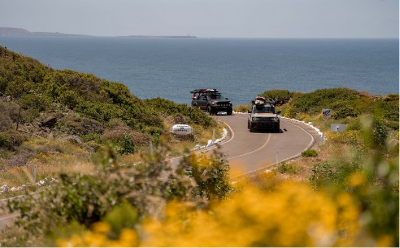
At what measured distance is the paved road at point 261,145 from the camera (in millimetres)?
20312

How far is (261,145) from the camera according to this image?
2533 centimetres

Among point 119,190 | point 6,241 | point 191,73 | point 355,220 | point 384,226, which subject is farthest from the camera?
point 191,73

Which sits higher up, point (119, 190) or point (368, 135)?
point (368, 135)

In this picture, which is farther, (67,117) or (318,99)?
(318,99)

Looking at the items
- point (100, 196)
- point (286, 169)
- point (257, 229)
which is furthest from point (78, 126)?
point (257, 229)

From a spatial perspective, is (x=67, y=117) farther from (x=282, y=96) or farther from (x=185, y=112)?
(x=282, y=96)

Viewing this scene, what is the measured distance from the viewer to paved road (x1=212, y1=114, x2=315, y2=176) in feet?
66.6

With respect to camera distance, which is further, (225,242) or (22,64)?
(22,64)

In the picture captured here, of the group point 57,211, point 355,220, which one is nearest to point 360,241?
point 355,220

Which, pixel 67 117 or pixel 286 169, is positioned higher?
pixel 67 117

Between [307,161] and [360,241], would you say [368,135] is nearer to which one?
[360,241]

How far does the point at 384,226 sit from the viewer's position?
3701 mm

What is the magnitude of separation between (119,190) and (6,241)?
7.80 feet

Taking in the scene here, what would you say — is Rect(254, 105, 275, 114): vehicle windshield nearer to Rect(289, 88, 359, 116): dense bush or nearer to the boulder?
Rect(289, 88, 359, 116): dense bush
